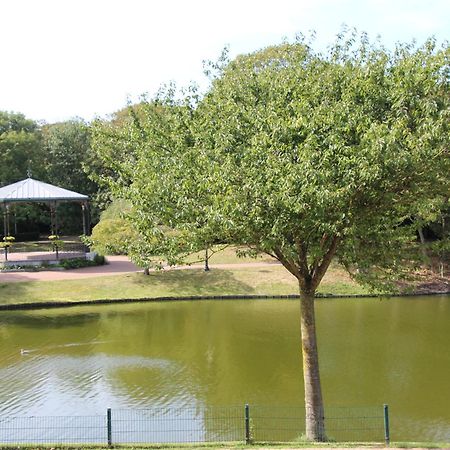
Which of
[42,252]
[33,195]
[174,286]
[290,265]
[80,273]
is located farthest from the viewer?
[42,252]

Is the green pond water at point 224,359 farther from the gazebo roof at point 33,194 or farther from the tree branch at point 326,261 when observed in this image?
the gazebo roof at point 33,194

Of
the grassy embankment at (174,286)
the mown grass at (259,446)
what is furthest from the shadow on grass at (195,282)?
the mown grass at (259,446)

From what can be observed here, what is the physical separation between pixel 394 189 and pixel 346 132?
1624 millimetres

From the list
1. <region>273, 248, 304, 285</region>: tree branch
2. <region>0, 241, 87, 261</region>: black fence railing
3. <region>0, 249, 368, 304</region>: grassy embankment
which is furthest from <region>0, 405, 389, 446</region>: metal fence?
<region>0, 241, 87, 261</region>: black fence railing

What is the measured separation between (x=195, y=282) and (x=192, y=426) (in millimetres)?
20337

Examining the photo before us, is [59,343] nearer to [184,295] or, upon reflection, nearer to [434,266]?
[184,295]

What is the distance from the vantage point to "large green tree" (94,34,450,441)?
36.6ft

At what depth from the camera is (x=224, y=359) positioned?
20.4 meters

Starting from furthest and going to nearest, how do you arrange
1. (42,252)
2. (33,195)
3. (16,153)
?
(16,153)
(42,252)
(33,195)

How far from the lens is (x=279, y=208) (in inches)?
449

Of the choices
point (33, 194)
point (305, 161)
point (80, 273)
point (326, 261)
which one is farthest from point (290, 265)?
point (33, 194)

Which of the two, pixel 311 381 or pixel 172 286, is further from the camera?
pixel 172 286

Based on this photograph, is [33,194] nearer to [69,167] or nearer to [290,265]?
[69,167]

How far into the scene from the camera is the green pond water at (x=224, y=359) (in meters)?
16.2
